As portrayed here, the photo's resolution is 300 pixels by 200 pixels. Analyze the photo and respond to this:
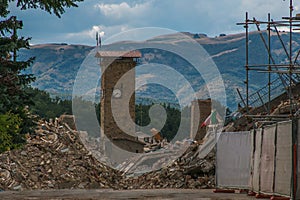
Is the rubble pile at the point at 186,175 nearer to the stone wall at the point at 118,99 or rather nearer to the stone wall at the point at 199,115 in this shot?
the stone wall at the point at 199,115

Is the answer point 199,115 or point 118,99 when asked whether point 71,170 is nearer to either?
point 199,115

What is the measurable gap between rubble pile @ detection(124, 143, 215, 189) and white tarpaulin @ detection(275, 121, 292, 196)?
12859 millimetres

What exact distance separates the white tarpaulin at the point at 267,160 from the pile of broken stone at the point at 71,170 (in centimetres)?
1105

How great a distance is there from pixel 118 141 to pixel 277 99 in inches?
1175

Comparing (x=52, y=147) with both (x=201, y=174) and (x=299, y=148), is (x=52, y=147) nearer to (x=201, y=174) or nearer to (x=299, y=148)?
(x=201, y=174)

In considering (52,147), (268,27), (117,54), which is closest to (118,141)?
(117,54)

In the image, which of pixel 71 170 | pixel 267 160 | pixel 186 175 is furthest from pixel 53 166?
pixel 267 160

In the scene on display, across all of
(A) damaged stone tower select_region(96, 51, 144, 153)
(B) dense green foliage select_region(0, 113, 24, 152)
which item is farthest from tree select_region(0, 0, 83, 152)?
(A) damaged stone tower select_region(96, 51, 144, 153)

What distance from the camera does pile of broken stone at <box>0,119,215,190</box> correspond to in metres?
30.2

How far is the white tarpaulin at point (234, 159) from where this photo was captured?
19938 millimetres

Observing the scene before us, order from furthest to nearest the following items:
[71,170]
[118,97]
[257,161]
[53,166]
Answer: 1. [118,97]
2. [71,170]
3. [53,166]
4. [257,161]

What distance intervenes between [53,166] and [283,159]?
22.9m

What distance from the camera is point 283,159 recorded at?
14.7 m

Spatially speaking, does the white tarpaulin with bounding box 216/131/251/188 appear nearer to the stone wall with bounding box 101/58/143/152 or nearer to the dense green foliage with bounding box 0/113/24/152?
the dense green foliage with bounding box 0/113/24/152
